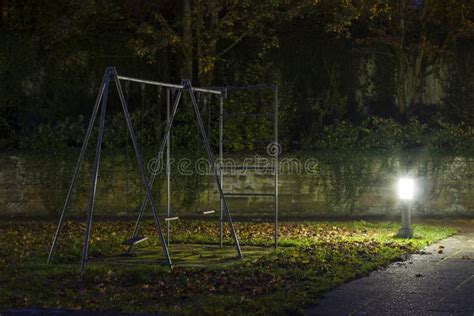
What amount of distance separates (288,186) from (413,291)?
9.87 metres

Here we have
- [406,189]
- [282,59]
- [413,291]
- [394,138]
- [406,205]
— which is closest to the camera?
[413,291]

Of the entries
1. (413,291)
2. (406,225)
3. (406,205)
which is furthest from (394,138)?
(413,291)

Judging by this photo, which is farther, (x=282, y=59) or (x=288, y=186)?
(x=282, y=59)

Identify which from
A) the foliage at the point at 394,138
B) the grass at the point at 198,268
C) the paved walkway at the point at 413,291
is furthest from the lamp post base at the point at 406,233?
the foliage at the point at 394,138

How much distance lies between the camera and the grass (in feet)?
29.8

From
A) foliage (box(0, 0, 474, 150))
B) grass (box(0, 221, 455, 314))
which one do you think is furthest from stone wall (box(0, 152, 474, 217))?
grass (box(0, 221, 455, 314))

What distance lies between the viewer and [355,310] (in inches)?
341

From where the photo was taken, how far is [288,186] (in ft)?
64.0

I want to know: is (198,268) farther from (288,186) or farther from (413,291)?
(288,186)

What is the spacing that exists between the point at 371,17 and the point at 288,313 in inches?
534

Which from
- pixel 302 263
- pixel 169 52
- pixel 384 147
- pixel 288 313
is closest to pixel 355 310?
pixel 288 313

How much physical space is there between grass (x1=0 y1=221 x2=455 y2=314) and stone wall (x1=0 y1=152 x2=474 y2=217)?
269 centimetres

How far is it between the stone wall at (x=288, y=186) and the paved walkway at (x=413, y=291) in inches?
266

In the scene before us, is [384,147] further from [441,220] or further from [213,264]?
[213,264]
